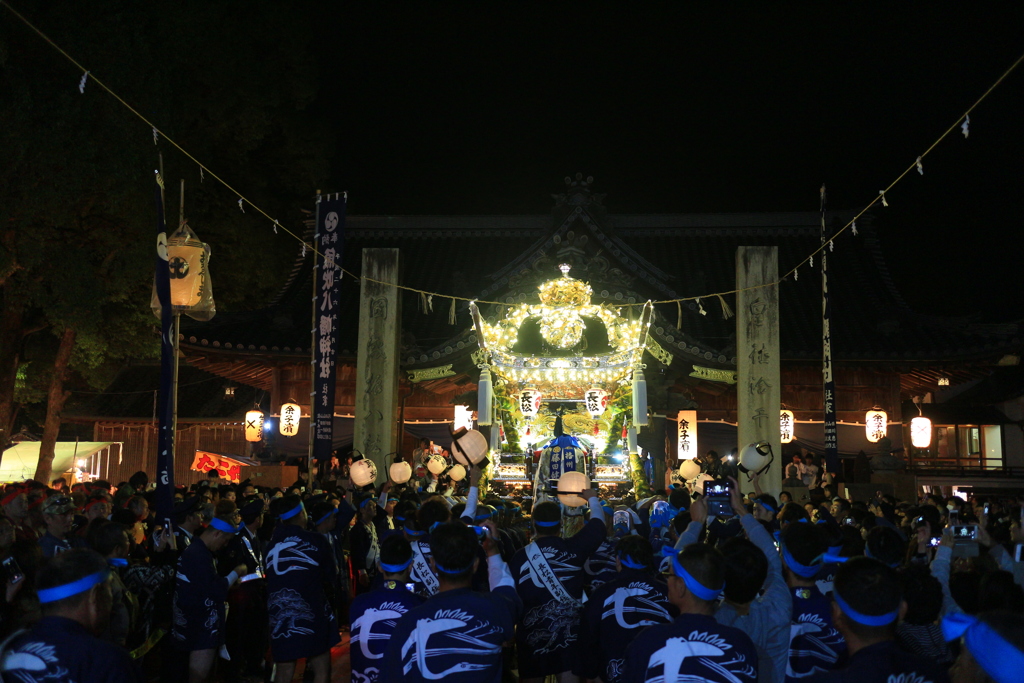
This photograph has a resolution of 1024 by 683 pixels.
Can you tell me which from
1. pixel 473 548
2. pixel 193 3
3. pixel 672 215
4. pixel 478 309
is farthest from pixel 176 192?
pixel 473 548

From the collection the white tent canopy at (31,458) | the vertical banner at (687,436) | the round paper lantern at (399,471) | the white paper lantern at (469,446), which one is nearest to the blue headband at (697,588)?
the white paper lantern at (469,446)

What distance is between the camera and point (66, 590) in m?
2.99

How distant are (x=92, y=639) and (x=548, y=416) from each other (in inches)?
566

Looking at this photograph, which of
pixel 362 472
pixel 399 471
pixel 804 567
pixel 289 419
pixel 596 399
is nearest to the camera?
pixel 804 567

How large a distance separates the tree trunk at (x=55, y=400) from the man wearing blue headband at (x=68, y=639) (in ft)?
48.6

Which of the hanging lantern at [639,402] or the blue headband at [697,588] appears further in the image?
the hanging lantern at [639,402]

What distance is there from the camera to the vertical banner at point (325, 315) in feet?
43.4

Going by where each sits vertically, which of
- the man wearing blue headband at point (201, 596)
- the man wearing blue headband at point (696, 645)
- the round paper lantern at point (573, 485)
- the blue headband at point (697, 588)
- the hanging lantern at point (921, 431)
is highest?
the hanging lantern at point (921, 431)

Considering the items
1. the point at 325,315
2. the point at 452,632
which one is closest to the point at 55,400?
the point at 325,315

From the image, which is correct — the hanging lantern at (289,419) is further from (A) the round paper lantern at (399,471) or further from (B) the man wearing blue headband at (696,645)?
(B) the man wearing blue headband at (696,645)

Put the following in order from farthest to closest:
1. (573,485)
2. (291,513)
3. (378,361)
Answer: (378,361), (573,485), (291,513)

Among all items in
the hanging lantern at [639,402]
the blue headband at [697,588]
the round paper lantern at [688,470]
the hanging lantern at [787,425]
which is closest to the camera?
the blue headband at [697,588]

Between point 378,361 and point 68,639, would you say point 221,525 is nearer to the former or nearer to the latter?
point 68,639

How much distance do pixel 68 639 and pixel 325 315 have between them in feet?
36.9
